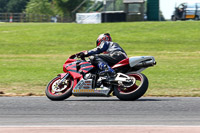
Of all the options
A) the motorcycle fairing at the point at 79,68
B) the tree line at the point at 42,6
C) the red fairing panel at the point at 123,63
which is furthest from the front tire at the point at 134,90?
the tree line at the point at 42,6

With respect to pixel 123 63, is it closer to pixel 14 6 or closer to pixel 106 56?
pixel 106 56

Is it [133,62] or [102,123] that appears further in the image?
→ [133,62]

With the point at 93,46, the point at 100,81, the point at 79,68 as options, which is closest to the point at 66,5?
the point at 93,46

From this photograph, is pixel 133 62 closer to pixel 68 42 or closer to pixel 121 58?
pixel 121 58

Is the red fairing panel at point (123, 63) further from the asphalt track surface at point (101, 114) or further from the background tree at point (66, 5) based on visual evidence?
the background tree at point (66, 5)

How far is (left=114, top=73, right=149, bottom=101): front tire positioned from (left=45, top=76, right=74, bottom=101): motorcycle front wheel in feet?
3.43

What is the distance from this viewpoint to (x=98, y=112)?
786 cm

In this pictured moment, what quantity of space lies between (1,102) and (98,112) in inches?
100

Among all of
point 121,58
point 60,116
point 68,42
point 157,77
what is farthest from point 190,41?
point 60,116

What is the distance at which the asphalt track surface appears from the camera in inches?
254

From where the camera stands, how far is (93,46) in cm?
2908

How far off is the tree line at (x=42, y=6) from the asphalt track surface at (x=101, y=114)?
286 ft

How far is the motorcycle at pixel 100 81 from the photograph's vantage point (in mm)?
8961

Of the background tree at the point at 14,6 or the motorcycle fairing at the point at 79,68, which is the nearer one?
the motorcycle fairing at the point at 79,68
